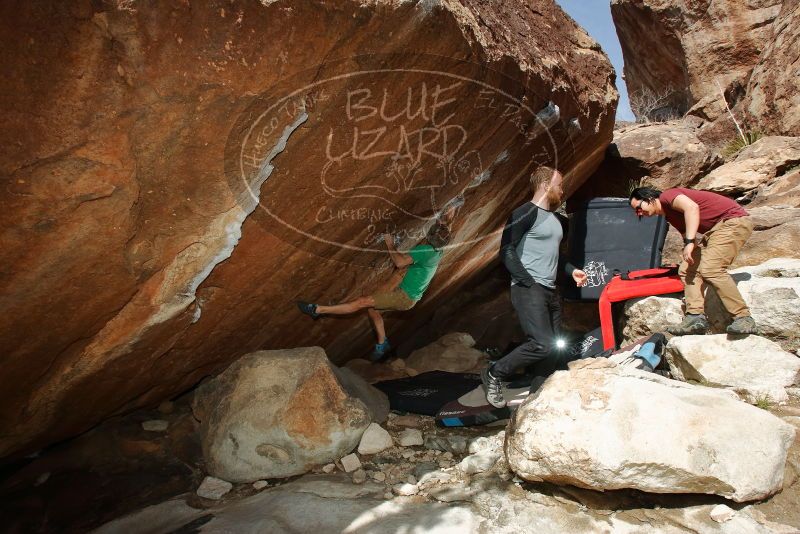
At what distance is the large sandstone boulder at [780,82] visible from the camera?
635 centimetres

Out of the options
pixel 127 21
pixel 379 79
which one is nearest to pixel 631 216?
pixel 379 79

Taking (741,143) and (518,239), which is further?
(741,143)

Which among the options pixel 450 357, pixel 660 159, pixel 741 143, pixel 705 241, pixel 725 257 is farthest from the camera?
pixel 741 143

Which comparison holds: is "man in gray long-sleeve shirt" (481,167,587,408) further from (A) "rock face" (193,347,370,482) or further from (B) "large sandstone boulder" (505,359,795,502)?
(A) "rock face" (193,347,370,482)

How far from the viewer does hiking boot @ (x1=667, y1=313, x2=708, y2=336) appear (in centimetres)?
375

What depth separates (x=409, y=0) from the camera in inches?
88.2

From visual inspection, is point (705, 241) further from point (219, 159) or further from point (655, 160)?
point (219, 159)

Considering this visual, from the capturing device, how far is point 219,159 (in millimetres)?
2395

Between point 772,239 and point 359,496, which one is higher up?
point 772,239

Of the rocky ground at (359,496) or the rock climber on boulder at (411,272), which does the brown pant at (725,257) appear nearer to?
the rocky ground at (359,496)

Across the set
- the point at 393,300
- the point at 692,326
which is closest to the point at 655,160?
the point at 692,326

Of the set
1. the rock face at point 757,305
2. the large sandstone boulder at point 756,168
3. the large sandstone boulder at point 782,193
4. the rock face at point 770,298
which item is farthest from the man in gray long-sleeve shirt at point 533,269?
the large sandstone boulder at point 756,168

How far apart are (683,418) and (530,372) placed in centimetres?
230

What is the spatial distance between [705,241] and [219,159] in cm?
380
